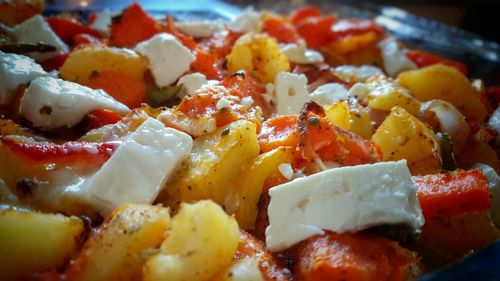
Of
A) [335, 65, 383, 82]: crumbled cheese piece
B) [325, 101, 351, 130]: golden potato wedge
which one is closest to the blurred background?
[335, 65, 383, 82]: crumbled cheese piece

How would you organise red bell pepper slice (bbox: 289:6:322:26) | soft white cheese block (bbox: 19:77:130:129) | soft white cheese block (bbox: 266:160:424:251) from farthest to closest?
red bell pepper slice (bbox: 289:6:322:26) < soft white cheese block (bbox: 19:77:130:129) < soft white cheese block (bbox: 266:160:424:251)

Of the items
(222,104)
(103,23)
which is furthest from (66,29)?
(222,104)

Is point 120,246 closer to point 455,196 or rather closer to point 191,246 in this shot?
point 191,246

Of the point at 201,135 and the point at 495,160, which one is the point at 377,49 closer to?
the point at 495,160

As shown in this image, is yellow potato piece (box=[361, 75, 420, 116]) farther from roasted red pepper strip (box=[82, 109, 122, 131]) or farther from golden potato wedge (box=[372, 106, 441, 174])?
roasted red pepper strip (box=[82, 109, 122, 131])

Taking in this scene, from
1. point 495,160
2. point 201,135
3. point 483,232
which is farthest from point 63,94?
point 495,160

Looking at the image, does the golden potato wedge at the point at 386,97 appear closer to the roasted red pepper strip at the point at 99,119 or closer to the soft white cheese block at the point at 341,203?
the soft white cheese block at the point at 341,203
